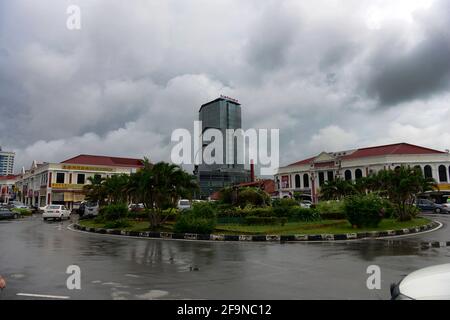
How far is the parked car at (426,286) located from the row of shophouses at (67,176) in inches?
2129

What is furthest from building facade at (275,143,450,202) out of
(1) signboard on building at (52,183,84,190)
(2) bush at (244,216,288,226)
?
(1) signboard on building at (52,183,84,190)

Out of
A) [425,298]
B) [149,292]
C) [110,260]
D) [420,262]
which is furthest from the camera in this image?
[110,260]

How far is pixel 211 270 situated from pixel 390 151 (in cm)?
5251

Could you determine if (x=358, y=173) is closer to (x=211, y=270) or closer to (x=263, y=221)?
(x=263, y=221)

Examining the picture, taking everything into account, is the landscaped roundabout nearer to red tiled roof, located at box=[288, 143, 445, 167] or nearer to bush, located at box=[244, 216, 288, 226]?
bush, located at box=[244, 216, 288, 226]

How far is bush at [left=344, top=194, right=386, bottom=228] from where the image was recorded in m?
17.4

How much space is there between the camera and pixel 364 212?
56.8ft

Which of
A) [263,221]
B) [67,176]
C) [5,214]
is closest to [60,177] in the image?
[67,176]

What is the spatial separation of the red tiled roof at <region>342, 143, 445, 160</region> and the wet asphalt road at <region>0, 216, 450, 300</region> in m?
45.7
